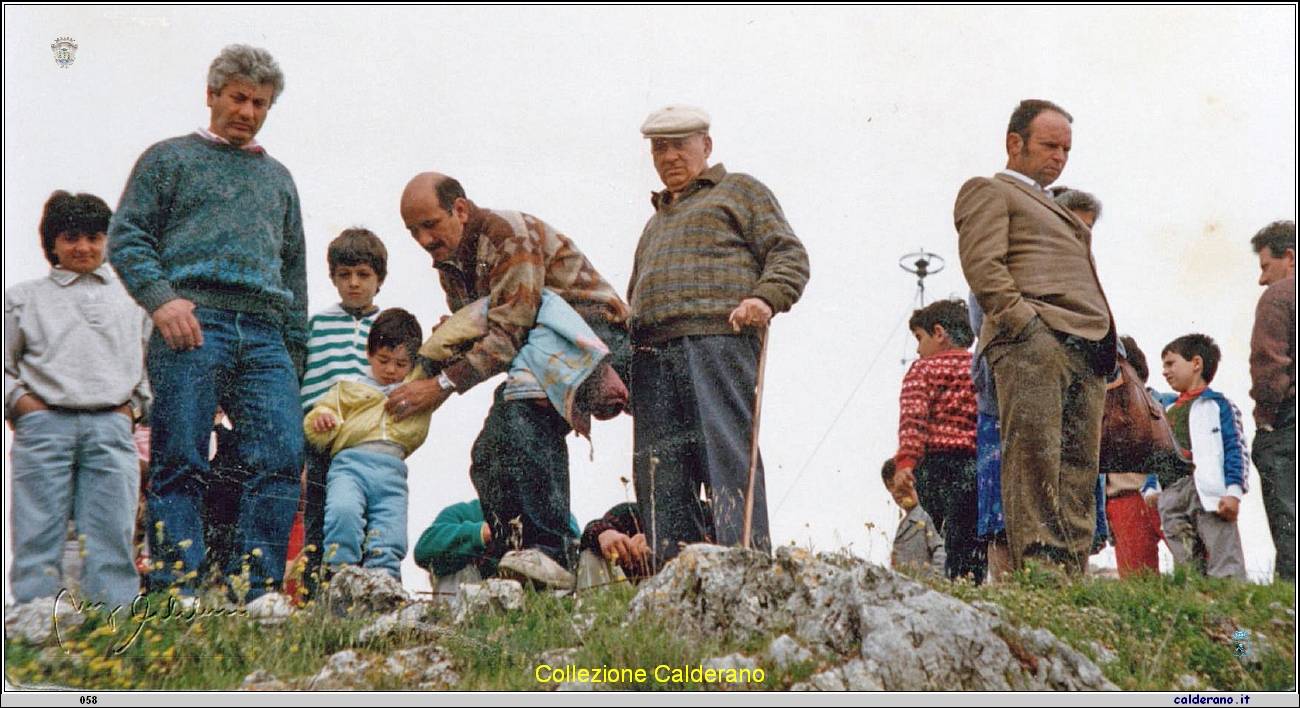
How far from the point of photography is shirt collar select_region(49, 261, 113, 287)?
841cm

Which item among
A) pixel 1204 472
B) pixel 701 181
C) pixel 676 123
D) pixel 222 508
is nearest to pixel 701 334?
pixel 701 181

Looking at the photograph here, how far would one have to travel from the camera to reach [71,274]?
332 inches

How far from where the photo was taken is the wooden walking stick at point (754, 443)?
323 inches

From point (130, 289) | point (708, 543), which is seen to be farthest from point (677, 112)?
point (130, 289)

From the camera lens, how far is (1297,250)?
9.26 meters

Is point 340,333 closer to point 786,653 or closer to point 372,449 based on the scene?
point 372,449

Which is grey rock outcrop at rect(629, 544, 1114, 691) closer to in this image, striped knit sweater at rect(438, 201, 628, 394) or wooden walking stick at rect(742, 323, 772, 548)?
wooden walking stick at rect(742, 323, 772, 548)

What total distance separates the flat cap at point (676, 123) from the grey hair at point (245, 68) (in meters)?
1.95

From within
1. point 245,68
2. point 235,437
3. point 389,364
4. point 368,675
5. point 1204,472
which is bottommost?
point 368,675

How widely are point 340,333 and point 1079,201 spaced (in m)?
4.02

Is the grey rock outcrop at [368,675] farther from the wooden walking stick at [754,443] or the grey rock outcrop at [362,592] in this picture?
the wooden walking stick at [754,443]

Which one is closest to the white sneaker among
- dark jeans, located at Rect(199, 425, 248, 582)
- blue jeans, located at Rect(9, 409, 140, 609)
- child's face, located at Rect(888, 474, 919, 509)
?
dark jeans, located at Rect(199, 425, 248, 582)

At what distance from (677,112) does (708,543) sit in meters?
2.33

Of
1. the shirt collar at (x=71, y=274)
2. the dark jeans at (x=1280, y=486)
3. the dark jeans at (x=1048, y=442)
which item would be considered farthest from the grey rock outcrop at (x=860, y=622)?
the shirt collar at (x=71, y=274)
